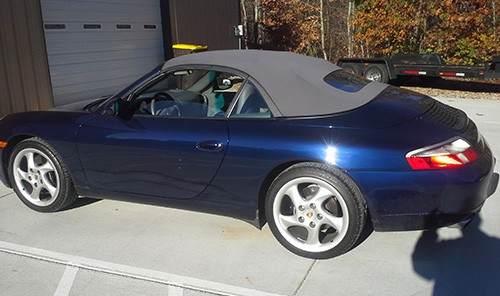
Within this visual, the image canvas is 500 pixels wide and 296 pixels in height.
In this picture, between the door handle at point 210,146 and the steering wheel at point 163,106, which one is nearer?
the door handle at point 210,146

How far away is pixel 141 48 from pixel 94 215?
26.7 ft

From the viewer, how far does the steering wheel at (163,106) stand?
3.87m

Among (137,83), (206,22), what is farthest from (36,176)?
(206,22)

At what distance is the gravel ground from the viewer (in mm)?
10828

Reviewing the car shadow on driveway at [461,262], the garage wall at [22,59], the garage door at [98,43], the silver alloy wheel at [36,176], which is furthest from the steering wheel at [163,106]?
the garage door at [98,43]

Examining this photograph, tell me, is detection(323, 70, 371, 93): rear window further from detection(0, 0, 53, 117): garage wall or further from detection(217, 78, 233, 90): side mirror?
detection(0, 0, 53, 117): garage wall

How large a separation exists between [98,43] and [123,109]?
279 inches

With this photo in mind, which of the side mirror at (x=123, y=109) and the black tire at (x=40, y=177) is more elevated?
the side mirror at (x=123, y=109)

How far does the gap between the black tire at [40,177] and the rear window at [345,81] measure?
2388mm

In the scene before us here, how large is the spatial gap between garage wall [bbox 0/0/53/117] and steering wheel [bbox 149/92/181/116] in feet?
15.9

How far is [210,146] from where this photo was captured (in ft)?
11.2

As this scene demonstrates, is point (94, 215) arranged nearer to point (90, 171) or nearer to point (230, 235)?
point (90, 171)

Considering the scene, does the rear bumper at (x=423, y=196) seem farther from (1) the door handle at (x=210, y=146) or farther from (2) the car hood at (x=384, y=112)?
(1) the door handle at (x=210, y=146)

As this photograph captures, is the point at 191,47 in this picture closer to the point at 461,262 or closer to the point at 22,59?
the point at 22,59
